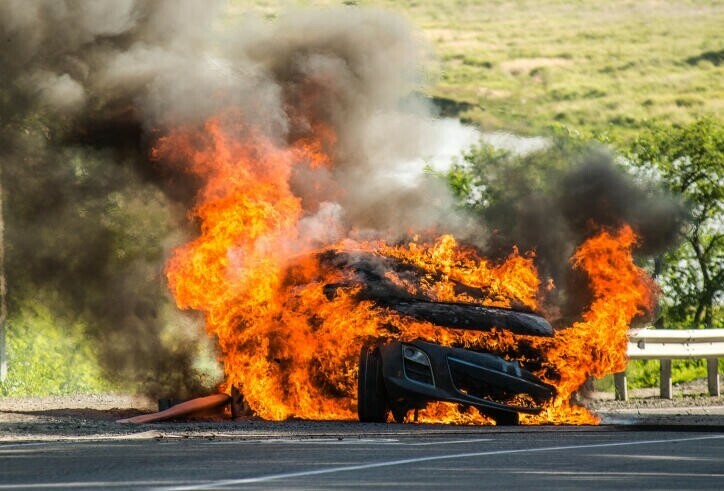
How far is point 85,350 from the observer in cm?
2278

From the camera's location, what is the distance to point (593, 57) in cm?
6650

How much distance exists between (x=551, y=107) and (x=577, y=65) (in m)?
15.2

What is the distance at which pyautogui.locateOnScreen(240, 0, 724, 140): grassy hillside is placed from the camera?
181 ft

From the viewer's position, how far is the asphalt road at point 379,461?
952 cm

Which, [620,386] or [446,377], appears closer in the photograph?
[446,377]

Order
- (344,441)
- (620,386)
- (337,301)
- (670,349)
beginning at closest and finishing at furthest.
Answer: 1. (344,441)
2. (337,301)
3. (620,386)
4. (670,349)

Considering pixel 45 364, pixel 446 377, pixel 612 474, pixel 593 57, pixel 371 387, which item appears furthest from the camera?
pixel 593 57

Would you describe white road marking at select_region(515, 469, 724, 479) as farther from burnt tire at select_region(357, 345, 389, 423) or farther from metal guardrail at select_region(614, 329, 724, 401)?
metal guardrail at select_region(614, 329, 724, 401)

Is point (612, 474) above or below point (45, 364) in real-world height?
above

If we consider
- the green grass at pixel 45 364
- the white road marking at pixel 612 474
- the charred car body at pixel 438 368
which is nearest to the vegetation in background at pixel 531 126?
the green grass at pixel 45 364

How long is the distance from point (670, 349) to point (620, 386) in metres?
0.98

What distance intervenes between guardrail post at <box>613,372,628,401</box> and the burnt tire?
755 cm

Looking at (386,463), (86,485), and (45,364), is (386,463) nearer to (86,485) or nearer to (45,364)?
(86,485)

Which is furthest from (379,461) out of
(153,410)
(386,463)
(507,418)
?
(153,410)
